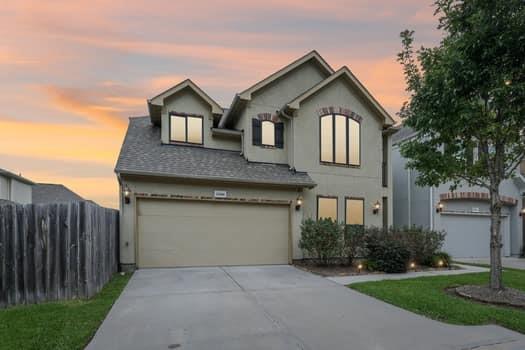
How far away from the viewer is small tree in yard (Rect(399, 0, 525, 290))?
19.3ft

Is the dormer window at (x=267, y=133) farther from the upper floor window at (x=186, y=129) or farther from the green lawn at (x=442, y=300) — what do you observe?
the green lawn at (x=442, y=300)

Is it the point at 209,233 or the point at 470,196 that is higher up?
the point at 470,196

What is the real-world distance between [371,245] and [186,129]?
26.7ft

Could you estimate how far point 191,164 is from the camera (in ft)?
33.7

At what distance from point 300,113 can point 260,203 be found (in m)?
3.90

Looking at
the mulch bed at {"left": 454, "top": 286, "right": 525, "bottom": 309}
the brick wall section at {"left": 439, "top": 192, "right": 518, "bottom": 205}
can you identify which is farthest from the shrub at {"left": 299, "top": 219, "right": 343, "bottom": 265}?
the brick wall section at {"left": 439, "top": 192, "right": 518, "bottom": 205}

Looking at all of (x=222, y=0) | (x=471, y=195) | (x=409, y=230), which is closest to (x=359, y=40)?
(x=222, y=0)

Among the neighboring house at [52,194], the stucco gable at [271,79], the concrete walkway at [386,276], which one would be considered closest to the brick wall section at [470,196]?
the concrete walkway at [386,276]

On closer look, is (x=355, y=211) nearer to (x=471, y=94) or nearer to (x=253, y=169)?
(x=253, y=169)

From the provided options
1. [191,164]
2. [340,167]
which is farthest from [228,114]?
[340,167]

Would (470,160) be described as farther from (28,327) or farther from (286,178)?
(28,327)

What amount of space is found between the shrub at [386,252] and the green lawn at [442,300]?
105 cm

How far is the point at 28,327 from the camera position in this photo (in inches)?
173

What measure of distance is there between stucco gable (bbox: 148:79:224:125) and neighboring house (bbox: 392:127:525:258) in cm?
836
